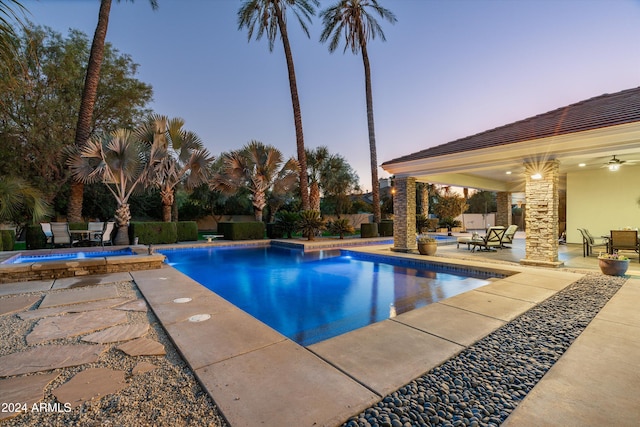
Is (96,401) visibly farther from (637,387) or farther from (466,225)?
(466,225)

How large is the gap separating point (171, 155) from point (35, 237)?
5677 mm

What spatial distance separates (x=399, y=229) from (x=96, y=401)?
31.6 feet

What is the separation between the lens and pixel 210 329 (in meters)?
3.23

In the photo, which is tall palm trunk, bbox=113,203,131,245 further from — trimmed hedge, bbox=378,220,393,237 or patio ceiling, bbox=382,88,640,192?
trimmed hedge, bbox=378,220,393,237

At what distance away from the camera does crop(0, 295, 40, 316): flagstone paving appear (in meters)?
3.87

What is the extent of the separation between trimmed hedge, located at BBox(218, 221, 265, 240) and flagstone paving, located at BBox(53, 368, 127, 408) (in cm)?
1271

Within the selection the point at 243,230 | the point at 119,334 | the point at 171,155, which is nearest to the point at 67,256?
the point at 171,155

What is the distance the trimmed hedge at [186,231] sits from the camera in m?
14.0

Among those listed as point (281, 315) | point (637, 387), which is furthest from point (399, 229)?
point (637, 387)

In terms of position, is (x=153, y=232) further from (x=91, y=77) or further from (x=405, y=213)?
(x=405, y=213)

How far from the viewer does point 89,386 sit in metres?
2.17

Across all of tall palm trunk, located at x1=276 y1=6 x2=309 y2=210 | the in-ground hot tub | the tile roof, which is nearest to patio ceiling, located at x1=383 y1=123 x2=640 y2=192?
the tile roof

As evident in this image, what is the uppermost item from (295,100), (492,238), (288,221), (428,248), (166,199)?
(295,100)

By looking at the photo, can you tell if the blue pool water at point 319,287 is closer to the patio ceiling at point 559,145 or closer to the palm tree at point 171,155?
the patio ceiling at point 559,145
